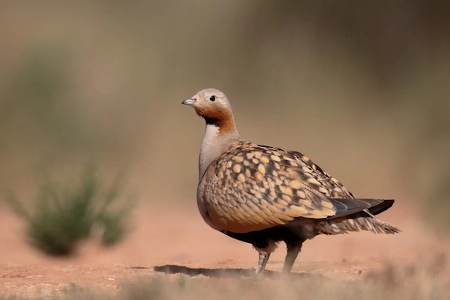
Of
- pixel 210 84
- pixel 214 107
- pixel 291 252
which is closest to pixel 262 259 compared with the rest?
pixel 291 252

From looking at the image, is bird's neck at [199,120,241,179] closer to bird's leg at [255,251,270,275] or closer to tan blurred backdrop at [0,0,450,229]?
bird's leg at [255,251,270,275]

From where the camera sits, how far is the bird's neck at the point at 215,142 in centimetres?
878

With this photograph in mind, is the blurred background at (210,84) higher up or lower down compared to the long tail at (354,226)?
higher up

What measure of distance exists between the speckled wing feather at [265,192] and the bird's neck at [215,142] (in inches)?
13.4

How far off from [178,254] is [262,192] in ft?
17.5

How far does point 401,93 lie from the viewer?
2430 cm

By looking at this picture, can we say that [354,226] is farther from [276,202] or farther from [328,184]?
[276,202]

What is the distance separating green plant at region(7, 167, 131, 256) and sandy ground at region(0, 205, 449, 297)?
0.65ft

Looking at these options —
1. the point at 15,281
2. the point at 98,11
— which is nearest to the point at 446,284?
the point at 15,281

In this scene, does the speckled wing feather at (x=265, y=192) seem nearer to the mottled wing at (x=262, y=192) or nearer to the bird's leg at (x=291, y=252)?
the mottled wing at (x=262, y=192)

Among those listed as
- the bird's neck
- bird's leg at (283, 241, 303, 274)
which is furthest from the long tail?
the bird's neck

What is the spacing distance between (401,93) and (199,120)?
4.80 meters

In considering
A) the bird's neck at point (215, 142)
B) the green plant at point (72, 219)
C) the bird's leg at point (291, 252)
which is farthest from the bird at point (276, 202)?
the green plant at point (72, 219)

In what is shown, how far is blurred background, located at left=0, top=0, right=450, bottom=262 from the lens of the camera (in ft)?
71.6
